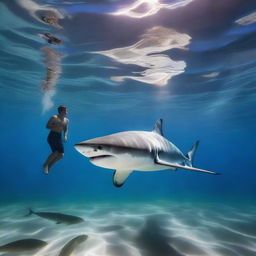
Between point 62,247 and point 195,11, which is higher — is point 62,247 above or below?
below

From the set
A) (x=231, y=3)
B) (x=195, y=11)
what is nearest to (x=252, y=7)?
(x=231, y=3)

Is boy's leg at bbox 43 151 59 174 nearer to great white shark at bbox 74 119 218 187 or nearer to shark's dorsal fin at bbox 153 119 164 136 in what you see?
great white shark at bbox 74 119 218 187

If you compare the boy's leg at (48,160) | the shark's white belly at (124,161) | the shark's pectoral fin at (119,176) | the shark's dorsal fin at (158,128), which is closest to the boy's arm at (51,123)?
the boy's leg at (48,160)

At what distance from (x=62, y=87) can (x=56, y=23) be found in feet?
36.3

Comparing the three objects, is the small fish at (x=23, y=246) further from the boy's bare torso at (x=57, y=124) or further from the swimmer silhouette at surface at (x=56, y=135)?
the boy's bare torso at (x=57, y=124)

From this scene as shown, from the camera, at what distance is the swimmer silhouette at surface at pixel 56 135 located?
754 cm

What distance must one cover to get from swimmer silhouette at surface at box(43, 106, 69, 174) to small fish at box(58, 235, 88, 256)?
2.46 metres

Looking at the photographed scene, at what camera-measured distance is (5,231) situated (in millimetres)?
7961

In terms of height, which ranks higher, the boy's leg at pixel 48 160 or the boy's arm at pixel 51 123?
the boy's arm at pixel 51 123

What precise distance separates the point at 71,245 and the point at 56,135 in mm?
3592

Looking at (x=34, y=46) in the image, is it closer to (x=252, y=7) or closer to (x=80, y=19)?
(x=80, y=19)

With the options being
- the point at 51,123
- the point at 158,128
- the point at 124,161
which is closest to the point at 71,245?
the point at 124,161

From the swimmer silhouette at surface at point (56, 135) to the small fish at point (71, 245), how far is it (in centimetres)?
246

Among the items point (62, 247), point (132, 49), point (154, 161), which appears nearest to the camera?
point (154, 161)
